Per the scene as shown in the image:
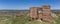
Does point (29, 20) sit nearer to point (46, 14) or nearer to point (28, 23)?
point (28, 23)

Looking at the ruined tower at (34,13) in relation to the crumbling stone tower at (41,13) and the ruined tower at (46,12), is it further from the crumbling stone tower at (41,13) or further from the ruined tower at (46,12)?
the ruined tower at (46,12)

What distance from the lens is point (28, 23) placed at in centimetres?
1708

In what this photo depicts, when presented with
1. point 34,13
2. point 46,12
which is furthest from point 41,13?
point 34,13

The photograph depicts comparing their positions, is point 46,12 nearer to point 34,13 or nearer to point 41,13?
point 41,13

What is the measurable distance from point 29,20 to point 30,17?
0.46m

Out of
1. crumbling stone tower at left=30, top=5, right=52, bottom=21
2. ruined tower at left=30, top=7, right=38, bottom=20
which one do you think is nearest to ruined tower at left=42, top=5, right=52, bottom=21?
crumbling stone tower at left=30, top=5, right=52, bottom=21

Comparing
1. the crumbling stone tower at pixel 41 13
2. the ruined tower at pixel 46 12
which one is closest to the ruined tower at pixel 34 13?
the crumbling stone tower at pixel 41 13

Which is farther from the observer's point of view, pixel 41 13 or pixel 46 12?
pixel 41 13

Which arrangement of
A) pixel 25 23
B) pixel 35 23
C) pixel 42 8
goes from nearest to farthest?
pixel 35 23 < pixel 25 23 < pixel 42 8

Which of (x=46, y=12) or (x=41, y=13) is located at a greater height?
(x=46, y=12)

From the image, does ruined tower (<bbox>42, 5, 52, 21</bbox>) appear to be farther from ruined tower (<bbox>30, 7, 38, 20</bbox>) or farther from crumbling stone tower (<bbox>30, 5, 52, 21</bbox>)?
ruined tower (<bbox>30, 7, 38, 20</bbox>)

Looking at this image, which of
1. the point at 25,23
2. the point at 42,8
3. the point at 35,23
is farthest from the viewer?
the point at 42,8

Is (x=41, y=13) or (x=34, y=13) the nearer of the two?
(x=34, y=13)

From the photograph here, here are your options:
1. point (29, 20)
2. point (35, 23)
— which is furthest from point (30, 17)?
point (35, 23)
